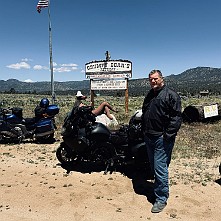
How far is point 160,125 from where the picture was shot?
4328 mm

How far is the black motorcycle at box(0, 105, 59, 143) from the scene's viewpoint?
864 cm

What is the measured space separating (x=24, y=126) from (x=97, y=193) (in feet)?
15.1

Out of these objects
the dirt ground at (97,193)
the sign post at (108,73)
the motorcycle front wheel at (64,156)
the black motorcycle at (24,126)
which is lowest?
the dirt ground at (97,193)

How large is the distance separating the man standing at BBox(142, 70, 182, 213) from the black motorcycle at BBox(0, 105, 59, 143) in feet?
15.5

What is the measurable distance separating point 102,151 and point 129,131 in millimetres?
736

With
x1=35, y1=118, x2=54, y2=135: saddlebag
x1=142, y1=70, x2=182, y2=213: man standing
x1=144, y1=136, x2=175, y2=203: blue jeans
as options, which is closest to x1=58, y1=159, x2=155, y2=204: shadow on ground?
x1=144, y1=136, x2=175, y2=203: blue jeans

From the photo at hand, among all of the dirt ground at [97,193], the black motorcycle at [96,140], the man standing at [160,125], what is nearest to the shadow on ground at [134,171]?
the dirt ground at [97,193]

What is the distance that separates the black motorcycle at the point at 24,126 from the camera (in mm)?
8641

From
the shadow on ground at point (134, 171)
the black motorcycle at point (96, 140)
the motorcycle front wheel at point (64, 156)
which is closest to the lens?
the shadow on ground at point (134, 171)

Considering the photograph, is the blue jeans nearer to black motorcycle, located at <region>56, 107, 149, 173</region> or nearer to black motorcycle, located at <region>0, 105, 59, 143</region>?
black motorcycle, located at <region>56, 107, 149, 173</region>

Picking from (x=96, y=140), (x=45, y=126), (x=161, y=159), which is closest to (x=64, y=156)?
(x=96, y=140)

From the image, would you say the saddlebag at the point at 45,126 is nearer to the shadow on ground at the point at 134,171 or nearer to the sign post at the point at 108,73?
the shadow on ground at the point at 134,171

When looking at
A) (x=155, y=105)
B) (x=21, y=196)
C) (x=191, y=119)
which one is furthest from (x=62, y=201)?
(x=191, y=119)

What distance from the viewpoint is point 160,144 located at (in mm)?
4375
